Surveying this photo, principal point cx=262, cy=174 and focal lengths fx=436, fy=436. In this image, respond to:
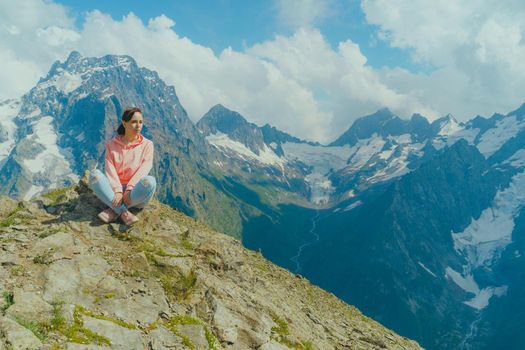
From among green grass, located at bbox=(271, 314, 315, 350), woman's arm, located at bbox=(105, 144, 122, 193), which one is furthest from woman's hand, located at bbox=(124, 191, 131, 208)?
green grass, located at bbox=(271, 314, 315, 350)

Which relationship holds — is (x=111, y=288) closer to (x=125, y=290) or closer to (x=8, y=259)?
(x=125, y=290)

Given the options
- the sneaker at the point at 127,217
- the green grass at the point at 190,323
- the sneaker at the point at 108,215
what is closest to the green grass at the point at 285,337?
the green grass at the point at 190,323

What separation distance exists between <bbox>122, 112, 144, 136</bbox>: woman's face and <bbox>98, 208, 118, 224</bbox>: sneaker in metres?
3.33

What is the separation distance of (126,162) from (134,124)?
1.63m

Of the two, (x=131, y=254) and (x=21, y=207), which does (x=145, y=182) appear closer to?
(x=131, y=254)

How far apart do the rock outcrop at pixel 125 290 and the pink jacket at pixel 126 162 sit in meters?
1.89

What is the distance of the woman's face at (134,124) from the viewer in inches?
696

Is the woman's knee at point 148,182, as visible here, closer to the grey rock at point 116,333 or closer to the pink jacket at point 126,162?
the pink jacket at point 126,162

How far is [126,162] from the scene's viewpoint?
1808cm

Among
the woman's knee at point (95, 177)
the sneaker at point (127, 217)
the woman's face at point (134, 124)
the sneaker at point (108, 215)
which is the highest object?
the woman's face at point (134, 124)

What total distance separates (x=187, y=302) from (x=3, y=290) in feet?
18.9

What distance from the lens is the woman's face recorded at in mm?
17688

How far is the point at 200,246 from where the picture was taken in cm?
2023

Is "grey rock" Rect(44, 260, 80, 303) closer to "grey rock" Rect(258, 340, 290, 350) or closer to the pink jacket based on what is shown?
the pink jacket
